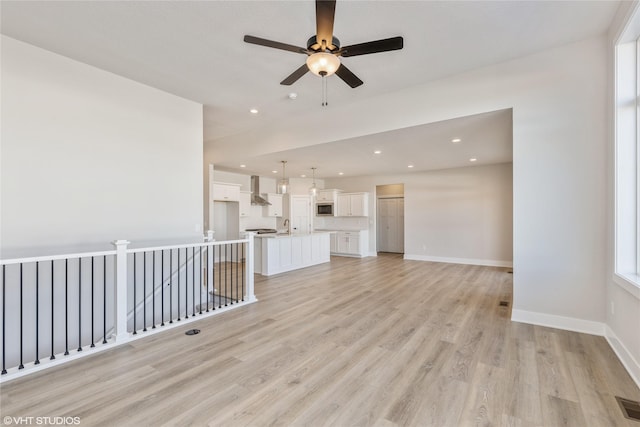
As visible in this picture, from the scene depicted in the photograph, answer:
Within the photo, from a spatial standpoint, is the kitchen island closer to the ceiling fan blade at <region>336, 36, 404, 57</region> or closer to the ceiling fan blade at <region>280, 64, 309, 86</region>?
the ceiling fan blade at <region>280, 64, 309, 86</region>

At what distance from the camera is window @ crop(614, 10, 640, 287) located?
269cm

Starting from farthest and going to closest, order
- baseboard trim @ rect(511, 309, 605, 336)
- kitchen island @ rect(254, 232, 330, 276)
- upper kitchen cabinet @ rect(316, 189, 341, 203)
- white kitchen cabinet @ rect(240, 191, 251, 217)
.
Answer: upper kitchen cabinet @ rect(316, 189, 341, 203)
white kitchen cabinet @ rect(240, 191, 251, 217)
kitchen island @ rect(254, 232, 330, 276)
baseboard trim @ rect(511, 309, 605, 336)

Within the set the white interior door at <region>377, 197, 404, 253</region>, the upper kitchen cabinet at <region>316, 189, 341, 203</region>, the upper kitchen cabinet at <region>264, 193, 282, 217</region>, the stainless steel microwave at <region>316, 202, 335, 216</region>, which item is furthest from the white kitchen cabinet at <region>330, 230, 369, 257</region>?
the upper kitchen cabinet at <region>264, 193, 282, 217</region>

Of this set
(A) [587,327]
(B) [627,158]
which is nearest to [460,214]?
(A) [587,327]

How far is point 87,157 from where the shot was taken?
359 centimetres

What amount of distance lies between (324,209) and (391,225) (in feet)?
8.52

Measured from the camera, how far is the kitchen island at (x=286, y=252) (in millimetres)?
6445

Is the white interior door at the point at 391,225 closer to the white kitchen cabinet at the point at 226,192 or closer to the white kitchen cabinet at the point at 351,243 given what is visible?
the white kitchen cabinet at the point at 351,243

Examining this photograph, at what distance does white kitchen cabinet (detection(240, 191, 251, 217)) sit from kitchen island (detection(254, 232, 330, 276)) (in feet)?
7.11

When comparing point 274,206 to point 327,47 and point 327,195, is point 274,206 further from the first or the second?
point 327,47

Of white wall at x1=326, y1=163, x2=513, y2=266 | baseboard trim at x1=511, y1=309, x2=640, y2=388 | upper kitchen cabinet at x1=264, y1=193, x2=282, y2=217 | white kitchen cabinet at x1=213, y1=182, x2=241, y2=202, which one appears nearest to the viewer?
baseboard trim at x1=511, y1=309, x2=640, y2=388

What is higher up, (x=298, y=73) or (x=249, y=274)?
(x=298, y=73)

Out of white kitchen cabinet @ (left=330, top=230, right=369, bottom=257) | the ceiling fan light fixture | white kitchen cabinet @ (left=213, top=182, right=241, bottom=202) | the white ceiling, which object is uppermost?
the white ceiling

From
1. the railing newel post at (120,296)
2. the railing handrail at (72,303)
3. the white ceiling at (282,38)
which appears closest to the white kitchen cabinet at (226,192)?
the white ceiling at (282,38)
